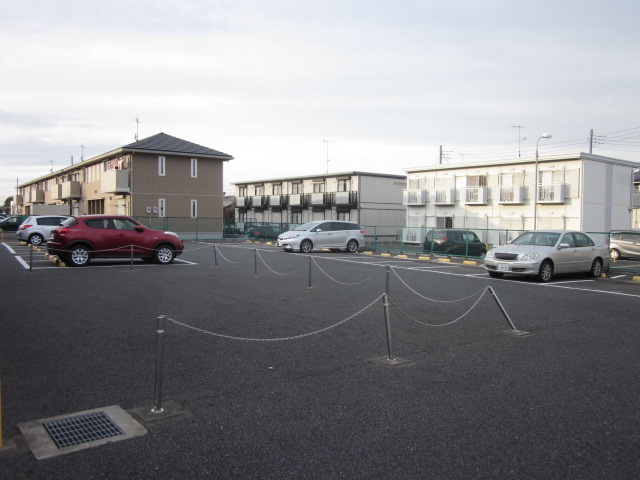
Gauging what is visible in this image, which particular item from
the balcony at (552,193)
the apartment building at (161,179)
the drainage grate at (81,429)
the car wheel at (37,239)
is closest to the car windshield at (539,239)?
the drainage grate at (81,429)

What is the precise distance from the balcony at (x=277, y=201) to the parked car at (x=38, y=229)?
30846 mm

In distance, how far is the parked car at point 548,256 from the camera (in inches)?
595

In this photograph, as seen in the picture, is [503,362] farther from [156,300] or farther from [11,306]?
[11,306]

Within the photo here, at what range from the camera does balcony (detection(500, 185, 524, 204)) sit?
36344 mm

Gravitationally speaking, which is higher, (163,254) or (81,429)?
(163,254)

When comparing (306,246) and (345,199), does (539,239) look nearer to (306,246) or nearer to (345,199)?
(306,246)

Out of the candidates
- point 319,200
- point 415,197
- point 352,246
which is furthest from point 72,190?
point 352,246

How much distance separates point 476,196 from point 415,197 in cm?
566

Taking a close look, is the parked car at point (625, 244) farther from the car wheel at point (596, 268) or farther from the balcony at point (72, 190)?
the balcony at point (72, 190)

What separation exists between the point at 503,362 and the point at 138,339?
4.97 meters

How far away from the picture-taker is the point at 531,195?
36188 mm

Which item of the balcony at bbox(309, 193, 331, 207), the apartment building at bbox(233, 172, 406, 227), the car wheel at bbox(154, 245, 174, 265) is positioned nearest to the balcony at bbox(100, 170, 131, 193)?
the apartment building at bbox(233, 172, 406, 227)

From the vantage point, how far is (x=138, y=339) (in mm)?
7484

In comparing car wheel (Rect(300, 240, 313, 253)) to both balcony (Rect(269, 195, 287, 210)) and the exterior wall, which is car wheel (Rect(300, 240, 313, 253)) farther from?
balcony (Rect(269, 195, 287, 210))
